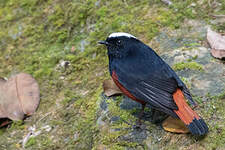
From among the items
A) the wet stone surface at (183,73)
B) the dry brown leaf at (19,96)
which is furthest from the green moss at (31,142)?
the wet stone surface at (183,73)

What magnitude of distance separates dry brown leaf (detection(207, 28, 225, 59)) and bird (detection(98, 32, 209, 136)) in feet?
2.40

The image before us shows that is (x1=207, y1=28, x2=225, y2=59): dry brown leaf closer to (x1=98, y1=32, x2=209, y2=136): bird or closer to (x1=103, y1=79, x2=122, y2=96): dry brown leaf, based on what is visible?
(x1=98, y1=32, x2=209, y2=136): bird

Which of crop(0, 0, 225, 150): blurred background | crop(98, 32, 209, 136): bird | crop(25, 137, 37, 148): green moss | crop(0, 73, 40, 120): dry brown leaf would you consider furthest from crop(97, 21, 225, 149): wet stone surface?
crop(0, 73, 40, 120): dry brown leaf

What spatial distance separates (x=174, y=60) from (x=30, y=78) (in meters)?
2.03

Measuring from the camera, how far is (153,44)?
14.7 feet

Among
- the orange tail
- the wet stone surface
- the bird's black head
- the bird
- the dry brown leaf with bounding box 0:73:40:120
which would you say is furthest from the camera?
the dry brown leaf with bounding box 0:73:40:120

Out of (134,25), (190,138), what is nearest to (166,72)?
(190,138)

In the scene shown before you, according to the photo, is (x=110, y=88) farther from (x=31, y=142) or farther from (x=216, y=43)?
(x=216, y=43)

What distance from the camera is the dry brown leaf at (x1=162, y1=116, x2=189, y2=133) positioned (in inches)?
125

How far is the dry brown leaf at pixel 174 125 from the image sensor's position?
317cm

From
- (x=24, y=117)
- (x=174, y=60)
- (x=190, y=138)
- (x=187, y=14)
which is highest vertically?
(x=187, y=14)

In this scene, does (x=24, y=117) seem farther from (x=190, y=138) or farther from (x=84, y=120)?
(x=190, y=138)

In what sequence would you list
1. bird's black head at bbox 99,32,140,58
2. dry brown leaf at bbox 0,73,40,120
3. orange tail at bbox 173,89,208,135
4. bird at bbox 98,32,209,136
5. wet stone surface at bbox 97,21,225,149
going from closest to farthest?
orange tail at bbox 173,89,208,135 → bird at bbox 98,32,209,136 → wet stone surface at bbox 97,21,225,149 → bird's black head at bbox 99,32,140,58 → dry brown leaf at bbox 0,73,40,120

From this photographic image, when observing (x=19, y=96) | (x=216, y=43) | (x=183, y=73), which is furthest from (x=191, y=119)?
(x=19, y=96)
